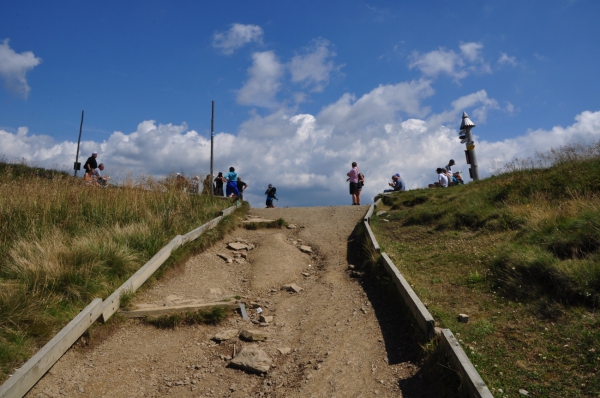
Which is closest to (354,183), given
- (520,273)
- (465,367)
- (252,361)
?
(520,273)

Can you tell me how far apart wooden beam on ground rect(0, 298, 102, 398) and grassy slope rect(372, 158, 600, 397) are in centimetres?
428

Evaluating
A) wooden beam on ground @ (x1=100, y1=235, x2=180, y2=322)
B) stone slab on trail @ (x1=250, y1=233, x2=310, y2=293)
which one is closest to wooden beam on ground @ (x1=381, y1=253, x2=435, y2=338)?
stone slab on trail @ (x1=250, y1=233, x2=310, y2=293)

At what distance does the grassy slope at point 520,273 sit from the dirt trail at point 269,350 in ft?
2.72

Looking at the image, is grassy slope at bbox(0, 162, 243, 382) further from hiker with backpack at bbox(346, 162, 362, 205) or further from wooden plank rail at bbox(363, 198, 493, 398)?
hiker with backpack at bbox(346, 162, 362, 205)

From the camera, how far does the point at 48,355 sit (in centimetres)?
494

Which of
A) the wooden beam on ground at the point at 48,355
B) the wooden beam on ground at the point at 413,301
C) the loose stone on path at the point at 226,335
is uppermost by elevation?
the wooden beam on ground at the point at 413,301

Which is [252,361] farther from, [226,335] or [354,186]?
[354,186]

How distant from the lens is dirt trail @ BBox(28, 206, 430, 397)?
505 centimetres

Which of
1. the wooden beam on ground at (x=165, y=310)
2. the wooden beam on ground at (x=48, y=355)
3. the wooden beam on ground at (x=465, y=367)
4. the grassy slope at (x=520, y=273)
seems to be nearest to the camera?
the wooden beam on ground at (x=465, y=367)

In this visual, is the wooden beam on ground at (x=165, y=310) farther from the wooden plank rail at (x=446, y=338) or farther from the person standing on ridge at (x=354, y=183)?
the person standing on ridge at (x=354, y=183)

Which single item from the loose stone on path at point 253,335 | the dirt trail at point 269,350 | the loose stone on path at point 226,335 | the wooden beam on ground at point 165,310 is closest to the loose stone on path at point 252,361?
the dirt trail at point 269,350

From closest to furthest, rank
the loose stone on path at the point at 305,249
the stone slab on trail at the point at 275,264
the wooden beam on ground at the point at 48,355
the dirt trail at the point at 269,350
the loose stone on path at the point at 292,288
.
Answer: the wooden beam on ground at the point at 48,355 < the dirt trail at the point at 269,350 < the loose stone on path at the point at 292,288 < the stone slab on trail at the point at 275,264 < the loose stone on path at the point at 305,249

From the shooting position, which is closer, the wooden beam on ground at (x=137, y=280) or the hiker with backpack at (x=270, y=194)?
the wooden beam on ground at (x=137, y=280)

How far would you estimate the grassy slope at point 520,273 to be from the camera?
465 cm
